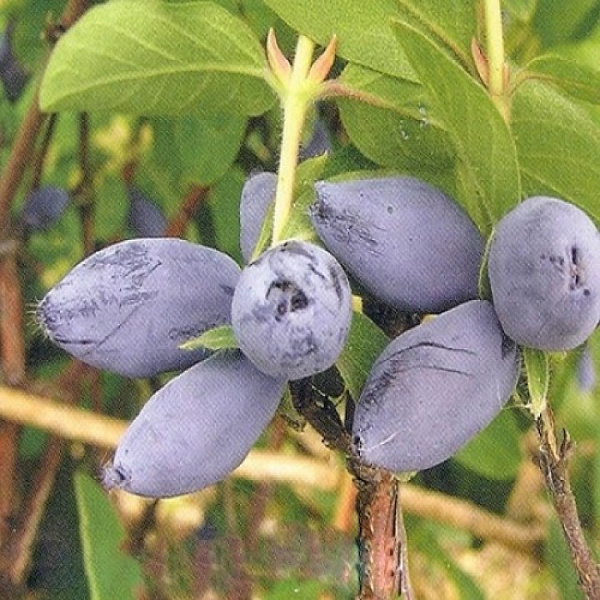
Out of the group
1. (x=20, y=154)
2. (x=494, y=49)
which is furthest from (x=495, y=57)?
(x=20, y=154)

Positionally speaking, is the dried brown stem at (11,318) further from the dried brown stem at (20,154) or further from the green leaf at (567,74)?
the green leaf at (567,74)

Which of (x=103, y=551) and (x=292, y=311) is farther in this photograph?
(x=103, y=551)

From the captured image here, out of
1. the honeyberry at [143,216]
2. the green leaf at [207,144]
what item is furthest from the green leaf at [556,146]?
the honeyberry at [143,216]

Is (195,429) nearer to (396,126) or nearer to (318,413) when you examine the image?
(318,413)

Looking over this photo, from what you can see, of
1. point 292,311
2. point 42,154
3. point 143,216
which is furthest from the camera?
point 143,216

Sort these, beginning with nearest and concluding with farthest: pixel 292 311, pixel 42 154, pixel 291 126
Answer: pixel 292 311, pixel 291 126, pixel 42 154

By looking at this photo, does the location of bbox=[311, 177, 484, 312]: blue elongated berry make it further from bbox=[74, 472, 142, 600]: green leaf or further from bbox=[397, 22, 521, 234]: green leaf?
bbox=[74, 472, 142, 600]: green leaf
